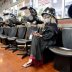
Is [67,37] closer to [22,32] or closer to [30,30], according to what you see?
[30,30]

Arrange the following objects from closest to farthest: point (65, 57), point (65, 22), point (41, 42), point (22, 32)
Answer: point (65, 57)
point (41, 42)
point (65, 22)
point (22, 32)

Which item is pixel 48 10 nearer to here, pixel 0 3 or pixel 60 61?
pixel 60 61

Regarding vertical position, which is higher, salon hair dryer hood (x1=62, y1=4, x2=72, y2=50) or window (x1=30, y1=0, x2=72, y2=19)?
window (x1=30, y1=0, x2=72, y2=19)

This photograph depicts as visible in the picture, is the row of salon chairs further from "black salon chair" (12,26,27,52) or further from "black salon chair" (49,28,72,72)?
"black salon chair" (49,28,72,72)

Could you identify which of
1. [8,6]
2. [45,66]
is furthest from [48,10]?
[8,6]

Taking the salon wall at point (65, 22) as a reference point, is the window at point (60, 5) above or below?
above

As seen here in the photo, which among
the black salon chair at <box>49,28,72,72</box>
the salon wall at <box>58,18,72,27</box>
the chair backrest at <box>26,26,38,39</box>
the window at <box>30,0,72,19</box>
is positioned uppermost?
the window at <box>30,0,72,19</box>

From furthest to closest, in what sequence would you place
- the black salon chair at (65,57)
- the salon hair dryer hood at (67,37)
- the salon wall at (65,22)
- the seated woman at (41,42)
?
the salon wall at (65,22) < the seated woman at (41,42) < the salon hair dryer hood at (67,37) < the black salon chair at (65,57)

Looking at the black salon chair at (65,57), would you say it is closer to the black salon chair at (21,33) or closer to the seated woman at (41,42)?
the seated woman at (41,42)

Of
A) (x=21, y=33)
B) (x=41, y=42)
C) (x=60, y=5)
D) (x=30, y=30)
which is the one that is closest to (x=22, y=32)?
(x=21, y=33)

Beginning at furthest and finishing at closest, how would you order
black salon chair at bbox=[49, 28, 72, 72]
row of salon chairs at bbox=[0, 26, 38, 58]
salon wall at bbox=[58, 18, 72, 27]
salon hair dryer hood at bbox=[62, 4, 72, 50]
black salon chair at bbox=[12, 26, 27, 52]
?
black salon chair at bbox=[12, 26, 27, 52] → row of salon chairs at bbox=[0, 26, 38, 58] → salon wall at bbox=[58, 18, 72, 27] → salon hair dryer hood at bbox=[62, 4, 72, 50] → black salon chair at bbox=[49, 28, 72, 72]

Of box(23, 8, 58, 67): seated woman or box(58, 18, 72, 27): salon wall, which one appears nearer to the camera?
box(23, 8, 58, 67): seated woman

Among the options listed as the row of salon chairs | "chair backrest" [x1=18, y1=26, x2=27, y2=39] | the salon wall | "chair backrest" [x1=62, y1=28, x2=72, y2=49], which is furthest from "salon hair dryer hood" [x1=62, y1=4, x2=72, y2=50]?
"chair backrest" [x1=18, y1=26, x2=27, y2=39]

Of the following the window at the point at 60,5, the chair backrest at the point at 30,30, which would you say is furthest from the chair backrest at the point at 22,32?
the window at the point at 60,5
